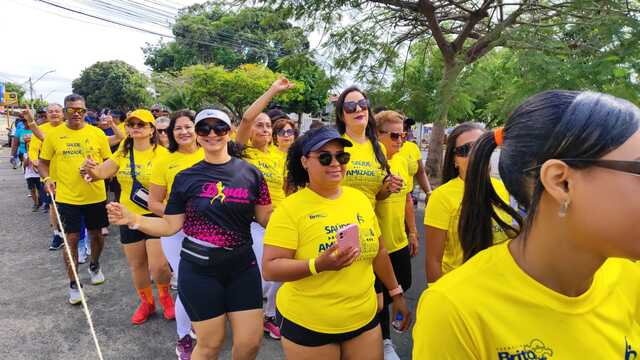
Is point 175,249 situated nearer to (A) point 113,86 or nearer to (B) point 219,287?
(B) point 219,287

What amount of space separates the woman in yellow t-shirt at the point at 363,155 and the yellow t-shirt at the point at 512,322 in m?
1.85

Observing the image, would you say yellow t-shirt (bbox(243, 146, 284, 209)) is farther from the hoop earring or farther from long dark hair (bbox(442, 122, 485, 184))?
the hoop earring

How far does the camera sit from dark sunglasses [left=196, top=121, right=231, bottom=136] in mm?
2541

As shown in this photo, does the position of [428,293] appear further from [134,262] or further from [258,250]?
[134,262]

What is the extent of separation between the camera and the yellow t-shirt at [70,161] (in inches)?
174

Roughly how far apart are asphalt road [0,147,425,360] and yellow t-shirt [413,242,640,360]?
1.26 metres

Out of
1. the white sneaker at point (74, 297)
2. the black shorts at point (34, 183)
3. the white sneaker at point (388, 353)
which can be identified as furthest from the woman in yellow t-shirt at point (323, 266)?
the black shorts at point (34, 183)

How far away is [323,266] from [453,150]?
3.74 feet

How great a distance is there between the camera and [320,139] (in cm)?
215

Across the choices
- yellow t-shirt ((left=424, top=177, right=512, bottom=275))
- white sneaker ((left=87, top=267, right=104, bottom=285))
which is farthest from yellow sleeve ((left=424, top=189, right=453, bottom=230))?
white sneaker ((left=87, top=267, right=104, bottom=285))

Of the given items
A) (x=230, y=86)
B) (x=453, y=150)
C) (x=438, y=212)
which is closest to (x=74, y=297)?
(x=438, y=212)

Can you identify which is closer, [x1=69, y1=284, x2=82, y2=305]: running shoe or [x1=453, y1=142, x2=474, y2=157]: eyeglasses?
[x1=453, y1=142, x2=474, y2=157]: eyeglasses

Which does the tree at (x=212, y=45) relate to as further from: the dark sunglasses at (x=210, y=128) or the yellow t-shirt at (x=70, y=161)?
the dark sunglasses at (x=210, y=128)

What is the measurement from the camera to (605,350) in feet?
3.14
